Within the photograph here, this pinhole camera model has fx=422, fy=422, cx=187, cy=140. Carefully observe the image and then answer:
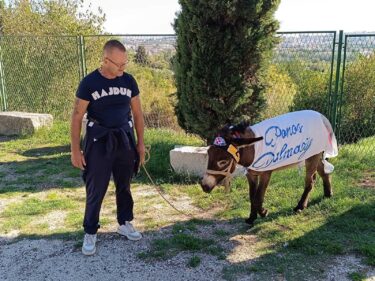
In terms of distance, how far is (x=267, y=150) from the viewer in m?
4.07

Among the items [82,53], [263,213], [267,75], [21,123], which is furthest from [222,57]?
[21,123]

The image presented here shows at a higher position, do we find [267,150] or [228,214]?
[267,150]

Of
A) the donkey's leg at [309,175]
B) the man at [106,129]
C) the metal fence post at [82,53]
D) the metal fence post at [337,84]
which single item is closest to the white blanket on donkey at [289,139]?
the donkey's leg at [309,175]

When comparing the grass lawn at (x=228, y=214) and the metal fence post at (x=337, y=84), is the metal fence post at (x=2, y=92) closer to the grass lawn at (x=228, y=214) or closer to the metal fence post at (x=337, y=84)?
the grass lawn at (x=228, y=214)

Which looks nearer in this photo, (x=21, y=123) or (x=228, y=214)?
(x=228, y=214)

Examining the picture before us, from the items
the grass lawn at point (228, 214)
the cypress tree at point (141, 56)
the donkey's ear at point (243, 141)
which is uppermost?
the cypress tree at point (141, 56)

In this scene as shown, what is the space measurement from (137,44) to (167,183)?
3.74m

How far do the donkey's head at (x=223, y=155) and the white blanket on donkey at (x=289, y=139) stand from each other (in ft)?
0.74

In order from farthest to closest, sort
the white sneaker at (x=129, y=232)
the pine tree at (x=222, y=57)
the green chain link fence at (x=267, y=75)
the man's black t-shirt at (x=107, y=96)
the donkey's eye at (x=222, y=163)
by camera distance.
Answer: the green chain link fence at (x=267, y=75), the pine tree at (x=222, y=57), the white sneaker at (x=129, y=232), the donkey's eye at (x=222, y=163), the man's black t-shirt at (x=107, y=96)

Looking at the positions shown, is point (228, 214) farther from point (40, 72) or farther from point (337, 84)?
point (40, 72)

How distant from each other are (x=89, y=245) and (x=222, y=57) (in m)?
3.41

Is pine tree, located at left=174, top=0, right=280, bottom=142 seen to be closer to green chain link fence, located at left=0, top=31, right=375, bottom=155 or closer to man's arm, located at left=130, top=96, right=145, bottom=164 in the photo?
green chain link fence, located at left=0, top=31, right=375, bottom=155

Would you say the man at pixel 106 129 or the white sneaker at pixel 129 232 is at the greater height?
the man at pixel 106 129

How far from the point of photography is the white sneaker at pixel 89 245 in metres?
4.05
